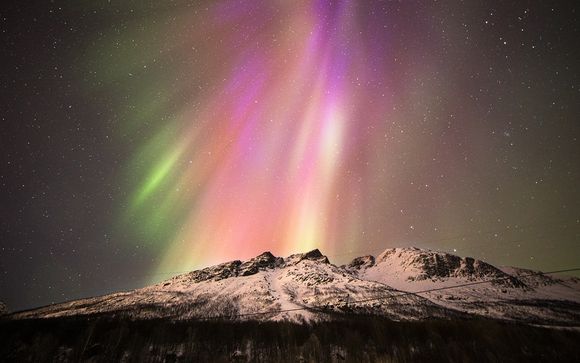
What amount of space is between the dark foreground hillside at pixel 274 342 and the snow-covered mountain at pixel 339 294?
8123 mm

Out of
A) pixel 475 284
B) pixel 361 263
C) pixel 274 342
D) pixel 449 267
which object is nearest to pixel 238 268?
pixel 361 263

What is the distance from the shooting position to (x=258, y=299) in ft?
321

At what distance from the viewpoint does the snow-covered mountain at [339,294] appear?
8350cm

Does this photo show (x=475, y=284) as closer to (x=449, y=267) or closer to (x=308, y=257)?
(x=449, y=267)

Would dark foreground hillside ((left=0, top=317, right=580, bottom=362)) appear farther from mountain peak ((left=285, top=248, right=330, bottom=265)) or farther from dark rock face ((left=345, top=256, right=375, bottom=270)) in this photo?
dark rock face ((left=345, top=256, right=375, bottom=270))

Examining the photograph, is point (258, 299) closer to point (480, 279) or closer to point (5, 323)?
point (5, 323)

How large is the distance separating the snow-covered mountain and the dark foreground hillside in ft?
26.7

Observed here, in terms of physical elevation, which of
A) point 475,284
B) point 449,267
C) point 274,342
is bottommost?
point 274,342

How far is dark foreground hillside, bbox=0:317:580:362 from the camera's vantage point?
55625mm

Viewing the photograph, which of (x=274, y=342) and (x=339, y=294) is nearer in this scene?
(x=274, y=342)

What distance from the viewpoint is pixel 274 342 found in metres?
59.8

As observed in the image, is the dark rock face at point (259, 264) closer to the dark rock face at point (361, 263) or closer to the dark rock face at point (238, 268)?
the dark rock face at point (238, 268)

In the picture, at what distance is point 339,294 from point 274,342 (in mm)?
45026

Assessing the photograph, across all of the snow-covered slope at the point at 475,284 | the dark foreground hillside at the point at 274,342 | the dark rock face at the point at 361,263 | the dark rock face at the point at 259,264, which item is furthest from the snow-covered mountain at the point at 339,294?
the dark foreground hillside at the point at 274,342
